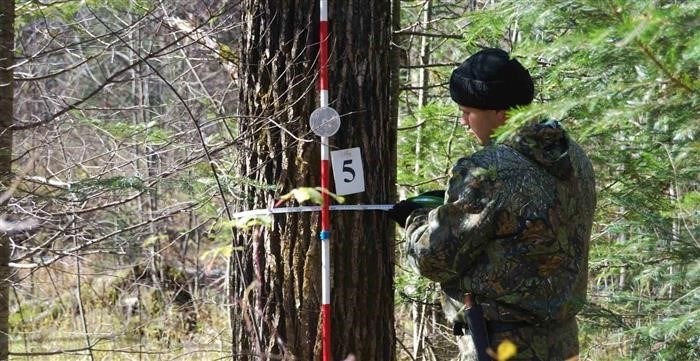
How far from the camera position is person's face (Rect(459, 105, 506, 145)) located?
11.0 ft

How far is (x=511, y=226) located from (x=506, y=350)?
0.46 metres

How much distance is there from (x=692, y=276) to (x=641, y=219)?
630mm

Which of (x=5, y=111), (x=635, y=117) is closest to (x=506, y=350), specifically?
(x=635, y=117)

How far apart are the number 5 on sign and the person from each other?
0.49 metres

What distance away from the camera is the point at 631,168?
4.65 m

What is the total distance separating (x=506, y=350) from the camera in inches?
124

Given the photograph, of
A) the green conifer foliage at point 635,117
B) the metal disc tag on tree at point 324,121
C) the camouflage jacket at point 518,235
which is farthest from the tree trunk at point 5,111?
the green conifer foliage at point 635,117

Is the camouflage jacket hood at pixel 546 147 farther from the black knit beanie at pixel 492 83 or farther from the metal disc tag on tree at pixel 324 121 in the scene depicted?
the metal disc tag on tree at pixel 324 121

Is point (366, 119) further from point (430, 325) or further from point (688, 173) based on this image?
point (430, 325)

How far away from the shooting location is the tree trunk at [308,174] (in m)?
3.83

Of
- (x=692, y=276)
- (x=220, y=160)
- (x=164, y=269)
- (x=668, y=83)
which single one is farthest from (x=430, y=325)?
(x=164, y=269)

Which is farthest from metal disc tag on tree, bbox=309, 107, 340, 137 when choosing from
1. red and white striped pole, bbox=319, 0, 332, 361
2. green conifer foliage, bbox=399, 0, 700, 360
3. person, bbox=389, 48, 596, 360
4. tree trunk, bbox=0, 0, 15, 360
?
tree trunk, bbox=0, 0, 15, 360

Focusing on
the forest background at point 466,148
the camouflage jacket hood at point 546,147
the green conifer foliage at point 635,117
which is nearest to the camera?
the green conifer foliage at point 635,117

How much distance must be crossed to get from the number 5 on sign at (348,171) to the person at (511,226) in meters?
0.49
